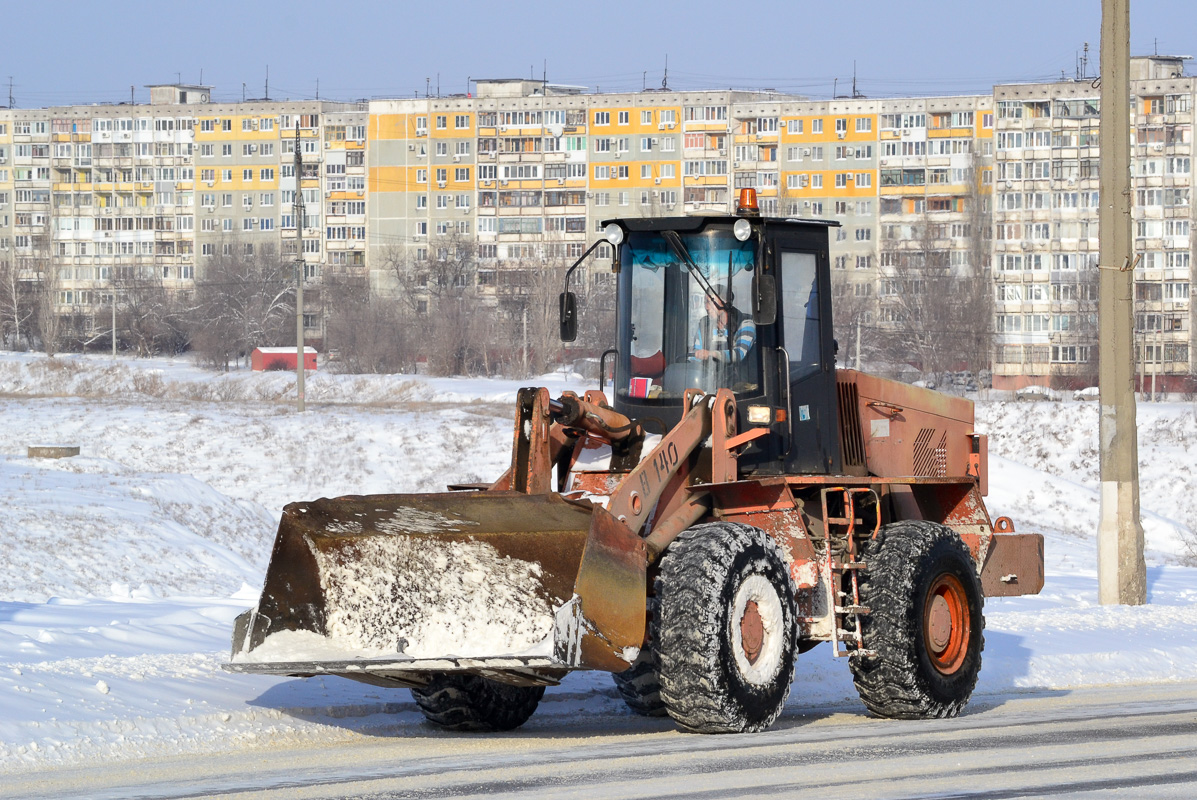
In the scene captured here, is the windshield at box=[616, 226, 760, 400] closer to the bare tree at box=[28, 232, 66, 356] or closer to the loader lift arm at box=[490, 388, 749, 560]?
the loader lift arm at box=[490, 388, 749, 560]

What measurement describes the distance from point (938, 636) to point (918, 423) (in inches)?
77.0

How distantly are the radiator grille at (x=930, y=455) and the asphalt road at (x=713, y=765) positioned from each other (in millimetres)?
2365

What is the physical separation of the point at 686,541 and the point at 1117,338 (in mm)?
9609

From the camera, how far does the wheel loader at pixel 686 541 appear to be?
8664mm

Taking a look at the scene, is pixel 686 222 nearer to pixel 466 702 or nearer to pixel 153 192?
pixel 466 702

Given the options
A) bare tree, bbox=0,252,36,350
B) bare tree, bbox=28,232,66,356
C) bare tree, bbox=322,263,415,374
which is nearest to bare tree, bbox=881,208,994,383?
bare tree, bbox=322,263,415,374

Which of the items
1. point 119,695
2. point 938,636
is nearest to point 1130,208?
point 938,636

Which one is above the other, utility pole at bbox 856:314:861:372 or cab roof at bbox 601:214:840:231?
cab roof at bbox 601:214:840:231

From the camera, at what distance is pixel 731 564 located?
8.80m

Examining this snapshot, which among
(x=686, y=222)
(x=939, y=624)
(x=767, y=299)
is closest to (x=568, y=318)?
(x=686, y=222)

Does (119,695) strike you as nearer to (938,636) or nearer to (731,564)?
(731,564)

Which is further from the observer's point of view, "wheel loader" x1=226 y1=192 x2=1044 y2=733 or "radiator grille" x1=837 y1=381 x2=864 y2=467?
"radiator grille" x1=837 y1=381 x2=864 y2=467

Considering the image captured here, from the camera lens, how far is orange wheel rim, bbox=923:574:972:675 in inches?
409

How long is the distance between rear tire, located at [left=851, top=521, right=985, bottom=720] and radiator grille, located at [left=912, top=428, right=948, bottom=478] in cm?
121
